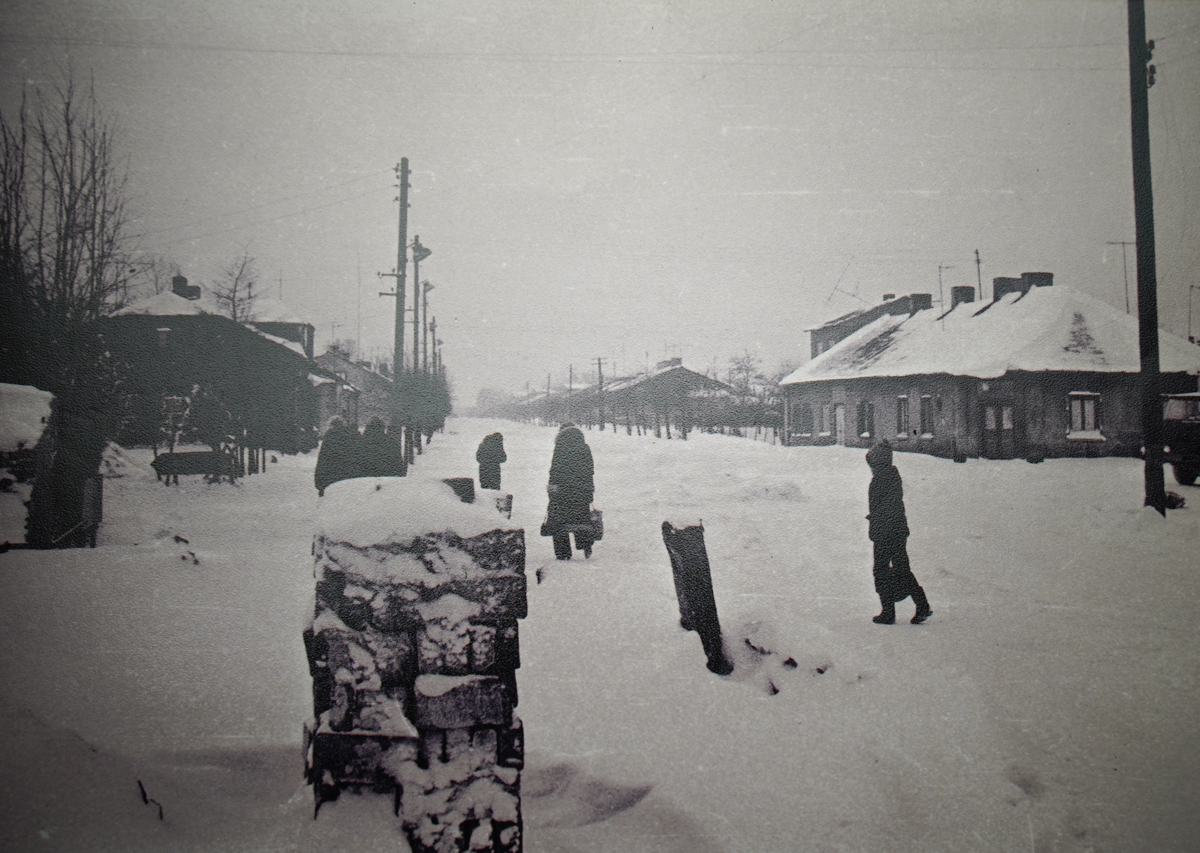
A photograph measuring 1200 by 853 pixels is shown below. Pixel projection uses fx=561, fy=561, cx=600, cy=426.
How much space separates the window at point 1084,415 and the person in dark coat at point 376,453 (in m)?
9.21

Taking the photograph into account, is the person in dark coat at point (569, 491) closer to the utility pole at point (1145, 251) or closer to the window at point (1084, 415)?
the utility pole at point (1145, 251)

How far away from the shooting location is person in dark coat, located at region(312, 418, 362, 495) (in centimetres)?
498

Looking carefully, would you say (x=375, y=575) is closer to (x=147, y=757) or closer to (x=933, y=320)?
(x=147, y=757)

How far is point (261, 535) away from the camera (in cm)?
356

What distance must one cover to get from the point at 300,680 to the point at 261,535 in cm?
142

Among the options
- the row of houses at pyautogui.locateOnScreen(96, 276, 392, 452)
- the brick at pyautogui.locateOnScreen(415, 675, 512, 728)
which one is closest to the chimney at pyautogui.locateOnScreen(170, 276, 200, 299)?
the row of houses at pyautogui.locateOnScreen(96, 276, 392, 452)

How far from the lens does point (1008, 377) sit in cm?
1102

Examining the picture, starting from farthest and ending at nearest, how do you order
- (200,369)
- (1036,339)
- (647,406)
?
(647,406) < (1036,339) < (200,369)

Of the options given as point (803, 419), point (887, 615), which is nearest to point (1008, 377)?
point (803, 419)

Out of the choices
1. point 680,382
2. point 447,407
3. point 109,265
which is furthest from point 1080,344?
point 109,265

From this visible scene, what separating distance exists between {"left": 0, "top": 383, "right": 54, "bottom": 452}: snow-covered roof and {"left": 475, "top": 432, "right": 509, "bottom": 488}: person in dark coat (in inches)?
191

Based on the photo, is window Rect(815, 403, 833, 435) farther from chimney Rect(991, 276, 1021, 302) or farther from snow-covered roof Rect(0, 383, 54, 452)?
snow-covered roof Rect(0, 383, 54, 452)

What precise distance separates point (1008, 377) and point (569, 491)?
33.1ft

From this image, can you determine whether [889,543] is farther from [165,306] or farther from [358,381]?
[358,381]
